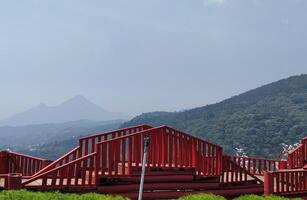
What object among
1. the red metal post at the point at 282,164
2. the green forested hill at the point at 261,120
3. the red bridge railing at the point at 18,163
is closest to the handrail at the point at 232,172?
the red metal post at the point at 282,164

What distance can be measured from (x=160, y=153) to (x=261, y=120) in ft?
384

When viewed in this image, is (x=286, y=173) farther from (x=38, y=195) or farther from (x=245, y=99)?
(x=245, y=99)

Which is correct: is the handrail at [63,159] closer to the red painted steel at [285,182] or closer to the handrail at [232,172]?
the handrail at [232,172]

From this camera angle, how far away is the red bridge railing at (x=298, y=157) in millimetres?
19625

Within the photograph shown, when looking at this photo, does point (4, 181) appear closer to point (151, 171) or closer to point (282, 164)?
point (151, 171)

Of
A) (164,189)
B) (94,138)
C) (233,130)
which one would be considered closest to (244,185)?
(164,189)

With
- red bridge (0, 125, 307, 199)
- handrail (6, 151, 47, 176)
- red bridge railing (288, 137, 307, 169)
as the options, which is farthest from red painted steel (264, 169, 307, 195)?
handrail (6, 151, 47, 176)

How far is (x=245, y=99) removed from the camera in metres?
193

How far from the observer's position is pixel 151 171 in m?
15.1

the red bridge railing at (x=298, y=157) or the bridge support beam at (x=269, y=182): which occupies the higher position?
the red bridge railing at (x=298, y=157)

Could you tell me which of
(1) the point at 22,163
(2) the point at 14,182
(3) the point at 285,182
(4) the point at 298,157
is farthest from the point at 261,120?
(2) the point at 14,182

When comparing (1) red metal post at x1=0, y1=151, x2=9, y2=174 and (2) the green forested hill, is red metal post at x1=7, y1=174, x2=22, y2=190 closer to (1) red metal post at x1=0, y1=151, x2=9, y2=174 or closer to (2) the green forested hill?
(1) red metal post at x1=0, y1=151, x2=9, y2=174

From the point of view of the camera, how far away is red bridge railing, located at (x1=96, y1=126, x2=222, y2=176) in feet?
46.6

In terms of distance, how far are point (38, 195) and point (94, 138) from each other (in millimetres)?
4944
